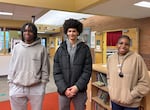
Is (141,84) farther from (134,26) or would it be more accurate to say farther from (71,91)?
(134,26)

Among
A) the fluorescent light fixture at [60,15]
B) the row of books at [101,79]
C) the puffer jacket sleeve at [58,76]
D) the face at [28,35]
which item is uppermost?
the fluorescent light fixture at [60,15]

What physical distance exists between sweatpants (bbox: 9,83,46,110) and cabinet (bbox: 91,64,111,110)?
4.02 feet

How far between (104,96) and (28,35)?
5.61 feet

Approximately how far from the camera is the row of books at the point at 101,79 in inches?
116

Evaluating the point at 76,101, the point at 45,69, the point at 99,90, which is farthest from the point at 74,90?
the point at 99,90

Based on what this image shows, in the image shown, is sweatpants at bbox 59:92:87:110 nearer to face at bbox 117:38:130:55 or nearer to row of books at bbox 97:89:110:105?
face at bbox 117:38:130:55

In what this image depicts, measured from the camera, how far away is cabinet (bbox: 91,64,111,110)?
2881 millimetres

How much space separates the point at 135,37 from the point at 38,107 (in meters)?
4.31

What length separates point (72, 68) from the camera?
5.59 feet

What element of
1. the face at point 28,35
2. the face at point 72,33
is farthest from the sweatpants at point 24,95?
the face at point 72,33

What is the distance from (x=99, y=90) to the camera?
315cm

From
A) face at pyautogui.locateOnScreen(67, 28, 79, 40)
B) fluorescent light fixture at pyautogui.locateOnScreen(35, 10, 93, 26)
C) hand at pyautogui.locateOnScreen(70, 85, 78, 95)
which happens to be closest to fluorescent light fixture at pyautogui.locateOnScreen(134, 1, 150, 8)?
face at pyautogui.locateOnScreen(67, 28, 79, 40)

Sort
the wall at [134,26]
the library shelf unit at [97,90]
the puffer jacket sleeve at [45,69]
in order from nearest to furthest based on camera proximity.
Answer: the puffer jacket sleeve at [45,69] → the library shelf unit at [97,90] → the wall at [134,26]

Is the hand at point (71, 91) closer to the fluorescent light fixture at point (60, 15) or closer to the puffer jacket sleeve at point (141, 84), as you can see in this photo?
the puffer jacket sleeve at point (141, 84)
